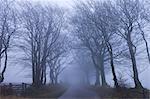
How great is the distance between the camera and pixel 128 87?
105 feet

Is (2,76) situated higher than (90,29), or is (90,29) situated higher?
(90,29)

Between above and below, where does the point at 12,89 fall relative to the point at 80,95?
above

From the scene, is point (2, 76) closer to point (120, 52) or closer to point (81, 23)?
point (81, 23)

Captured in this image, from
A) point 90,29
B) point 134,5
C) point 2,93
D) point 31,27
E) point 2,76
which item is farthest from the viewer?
point 31,27

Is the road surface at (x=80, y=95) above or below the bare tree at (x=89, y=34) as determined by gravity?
below

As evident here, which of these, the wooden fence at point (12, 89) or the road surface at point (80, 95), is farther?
the wooden fence at point (12, 89)

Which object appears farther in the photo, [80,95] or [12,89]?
[80,95]

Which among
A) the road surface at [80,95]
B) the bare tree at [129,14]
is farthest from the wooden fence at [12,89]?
the bare tree at [129,14]

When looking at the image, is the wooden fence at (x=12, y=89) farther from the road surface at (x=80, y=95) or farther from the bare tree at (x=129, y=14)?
the bare tree at (x=129, y=14)

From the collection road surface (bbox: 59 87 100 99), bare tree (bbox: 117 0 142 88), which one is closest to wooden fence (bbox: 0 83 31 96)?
road surface (bbox: 59 87 100 99)

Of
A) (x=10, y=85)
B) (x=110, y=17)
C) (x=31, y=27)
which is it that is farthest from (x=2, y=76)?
(x=110, y=17)

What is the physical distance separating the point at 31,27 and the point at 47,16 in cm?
312

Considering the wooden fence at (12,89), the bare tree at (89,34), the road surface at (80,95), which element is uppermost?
the bare tree at (89,34)

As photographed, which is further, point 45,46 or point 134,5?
point 45,46
